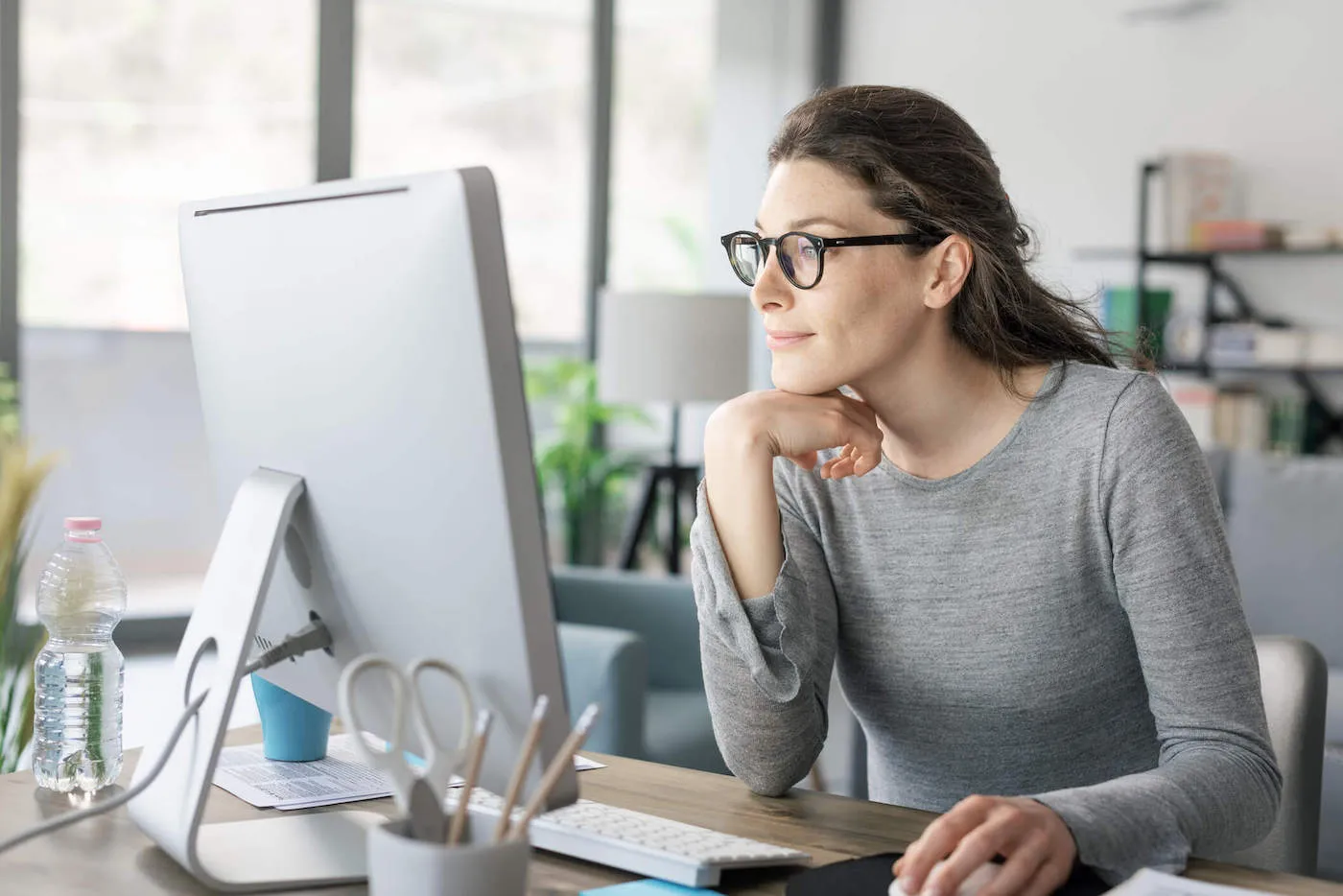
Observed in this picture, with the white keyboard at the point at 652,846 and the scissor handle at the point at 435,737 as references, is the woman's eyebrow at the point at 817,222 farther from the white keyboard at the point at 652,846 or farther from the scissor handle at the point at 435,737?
the scissor handle at the point at 435,737

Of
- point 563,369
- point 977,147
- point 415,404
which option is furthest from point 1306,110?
Result: point 415,404

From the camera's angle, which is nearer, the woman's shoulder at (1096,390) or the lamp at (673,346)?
the woman's shoulder at (1096,390)

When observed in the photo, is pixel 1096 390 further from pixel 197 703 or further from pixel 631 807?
pixel 197 703

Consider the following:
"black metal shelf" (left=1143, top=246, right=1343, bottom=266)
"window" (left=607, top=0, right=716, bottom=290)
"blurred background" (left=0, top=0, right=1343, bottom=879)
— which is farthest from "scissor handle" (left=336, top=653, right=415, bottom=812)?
"window" (left=607, top=0, right=716, bottom=290)

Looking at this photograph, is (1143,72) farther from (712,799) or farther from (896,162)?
(712,799)

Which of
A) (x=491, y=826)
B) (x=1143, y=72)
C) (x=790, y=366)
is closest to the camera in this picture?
(x=491, y=826)

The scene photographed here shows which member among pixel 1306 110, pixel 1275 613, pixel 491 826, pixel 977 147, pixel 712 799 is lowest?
pixel 1275 613

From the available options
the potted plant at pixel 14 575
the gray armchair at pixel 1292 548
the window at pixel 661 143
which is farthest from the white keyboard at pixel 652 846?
the window at pixel 661 143

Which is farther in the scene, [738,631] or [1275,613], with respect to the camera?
[1275,613]

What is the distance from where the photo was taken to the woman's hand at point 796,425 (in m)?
1.36

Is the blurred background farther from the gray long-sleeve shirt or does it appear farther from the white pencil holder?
the white pencil holder

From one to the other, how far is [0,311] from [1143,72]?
153 inches

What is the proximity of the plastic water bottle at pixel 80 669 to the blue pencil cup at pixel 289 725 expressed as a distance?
12 centimetres

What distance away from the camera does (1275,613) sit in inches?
130
